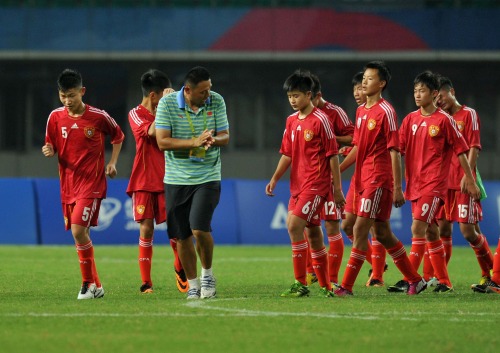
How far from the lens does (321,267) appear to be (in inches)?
444

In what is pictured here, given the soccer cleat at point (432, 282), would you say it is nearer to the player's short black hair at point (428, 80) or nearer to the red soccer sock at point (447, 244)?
the red soccer sock at point (447, 244)

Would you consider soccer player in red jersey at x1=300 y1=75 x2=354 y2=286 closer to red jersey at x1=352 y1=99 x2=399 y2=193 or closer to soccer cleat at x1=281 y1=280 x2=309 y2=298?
red jersey at x1=352 y1=99 x2=399 y2=193

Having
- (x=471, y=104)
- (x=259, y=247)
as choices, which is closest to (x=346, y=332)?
(x=259, y=247)

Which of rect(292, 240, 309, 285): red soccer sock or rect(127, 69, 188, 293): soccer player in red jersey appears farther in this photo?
rect(127, 69, 188, 293): soccer player in red jersey

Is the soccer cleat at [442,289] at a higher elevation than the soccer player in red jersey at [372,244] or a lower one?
lower

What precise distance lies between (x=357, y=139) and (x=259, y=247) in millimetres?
10049

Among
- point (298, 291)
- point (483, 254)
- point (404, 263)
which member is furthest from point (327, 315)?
point (483, 254)

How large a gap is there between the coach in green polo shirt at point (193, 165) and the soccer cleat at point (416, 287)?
6.48 feet

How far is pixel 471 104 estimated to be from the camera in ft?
130

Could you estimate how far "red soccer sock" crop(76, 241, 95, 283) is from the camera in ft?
36.2

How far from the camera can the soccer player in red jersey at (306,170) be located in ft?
36.2

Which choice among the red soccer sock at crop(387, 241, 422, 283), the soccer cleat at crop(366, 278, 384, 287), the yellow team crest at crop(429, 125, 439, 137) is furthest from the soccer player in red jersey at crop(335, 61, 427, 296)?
the soccer cleat at crop(366, 278, 384, 287)

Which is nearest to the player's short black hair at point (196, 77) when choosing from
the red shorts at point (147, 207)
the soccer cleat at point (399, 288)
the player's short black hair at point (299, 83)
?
the player's short black hair at point (299, 83)

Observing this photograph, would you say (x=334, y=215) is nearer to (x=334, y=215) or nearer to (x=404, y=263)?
(x=334, y=215)
